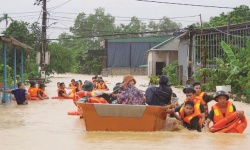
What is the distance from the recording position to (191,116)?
10.8 meters

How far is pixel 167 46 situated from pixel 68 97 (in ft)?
116

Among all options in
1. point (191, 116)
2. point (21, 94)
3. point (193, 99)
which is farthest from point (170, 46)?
point (191, 116)

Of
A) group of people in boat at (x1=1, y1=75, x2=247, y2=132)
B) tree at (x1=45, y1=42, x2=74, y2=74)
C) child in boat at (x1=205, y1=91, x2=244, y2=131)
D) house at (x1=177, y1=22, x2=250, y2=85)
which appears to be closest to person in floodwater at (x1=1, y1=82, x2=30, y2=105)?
group of people in boat at (x1=1, y1=75, x2=247, y2=132)

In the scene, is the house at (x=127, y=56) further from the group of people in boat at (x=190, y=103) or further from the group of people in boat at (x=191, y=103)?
the group of people in boat at (x=191, y=103)

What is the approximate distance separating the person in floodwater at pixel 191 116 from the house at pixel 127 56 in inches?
2451

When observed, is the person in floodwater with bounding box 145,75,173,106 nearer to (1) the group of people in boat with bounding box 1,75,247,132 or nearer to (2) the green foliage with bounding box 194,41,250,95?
(1) the group of people in boat with bounding box 1,75,247,132

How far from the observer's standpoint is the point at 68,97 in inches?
932

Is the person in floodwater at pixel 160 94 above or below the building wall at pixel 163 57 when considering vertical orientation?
below

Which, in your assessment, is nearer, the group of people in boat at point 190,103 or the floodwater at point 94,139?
the floodwater at point 94,139

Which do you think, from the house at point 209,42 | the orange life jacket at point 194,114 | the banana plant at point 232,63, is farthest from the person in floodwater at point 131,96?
the house at point 209,42

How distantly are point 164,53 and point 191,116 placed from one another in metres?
48.1

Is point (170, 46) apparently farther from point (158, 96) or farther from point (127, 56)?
point (158, 96)

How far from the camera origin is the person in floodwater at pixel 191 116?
35.0ft

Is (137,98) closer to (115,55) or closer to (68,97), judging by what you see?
(68,97)
